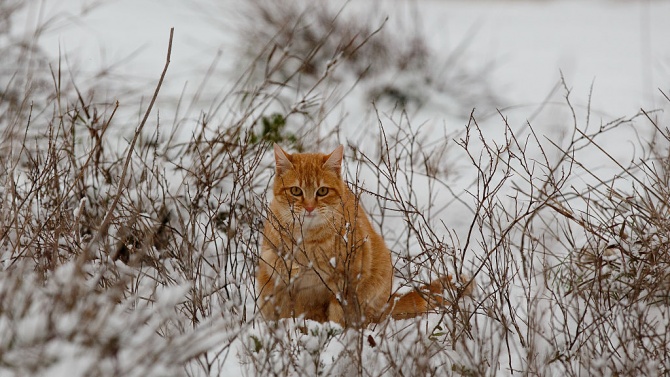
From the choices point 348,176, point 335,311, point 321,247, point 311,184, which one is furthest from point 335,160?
point 348,176

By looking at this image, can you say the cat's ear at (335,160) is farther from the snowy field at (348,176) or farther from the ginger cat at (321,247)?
the snowy field at (348,176)

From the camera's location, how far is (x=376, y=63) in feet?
22.1

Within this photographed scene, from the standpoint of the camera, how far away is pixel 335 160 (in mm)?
3049

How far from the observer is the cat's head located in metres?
3.04

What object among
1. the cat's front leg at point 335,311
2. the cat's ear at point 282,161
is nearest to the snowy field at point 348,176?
the cat's ear at point 282,161

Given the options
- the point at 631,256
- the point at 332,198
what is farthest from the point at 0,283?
the point at 631,256

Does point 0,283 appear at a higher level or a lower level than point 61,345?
higher

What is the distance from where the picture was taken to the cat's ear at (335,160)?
301 cm

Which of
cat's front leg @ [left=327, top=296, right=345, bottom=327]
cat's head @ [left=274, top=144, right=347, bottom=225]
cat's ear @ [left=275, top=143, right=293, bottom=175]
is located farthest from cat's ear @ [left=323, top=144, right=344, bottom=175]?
cat's front leg @ [left=327, top=296, right=345, bottom=327]

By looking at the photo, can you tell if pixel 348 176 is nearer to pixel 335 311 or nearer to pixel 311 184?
pixel 311 184

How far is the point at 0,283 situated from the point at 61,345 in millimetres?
564

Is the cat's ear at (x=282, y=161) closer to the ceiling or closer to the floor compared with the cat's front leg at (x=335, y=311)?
closer to the ceiling

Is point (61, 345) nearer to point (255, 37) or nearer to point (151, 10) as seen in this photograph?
point (255, 37)

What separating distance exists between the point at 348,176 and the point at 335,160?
85cm
